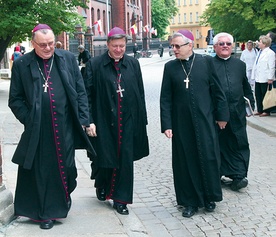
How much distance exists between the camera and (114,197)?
6188 millimetres

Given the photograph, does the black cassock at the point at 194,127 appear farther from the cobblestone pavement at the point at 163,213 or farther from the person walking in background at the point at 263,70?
the person walking in background at the point at 263,70

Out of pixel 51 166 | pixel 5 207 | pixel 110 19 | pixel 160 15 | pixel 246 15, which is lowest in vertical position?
pixel 5 207

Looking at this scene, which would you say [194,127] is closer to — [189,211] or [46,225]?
[189,211]

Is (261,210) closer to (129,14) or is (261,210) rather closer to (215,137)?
(215,137)

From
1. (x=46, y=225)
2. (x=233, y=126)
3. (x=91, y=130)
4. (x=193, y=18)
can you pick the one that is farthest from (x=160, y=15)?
(x=46, y=225)

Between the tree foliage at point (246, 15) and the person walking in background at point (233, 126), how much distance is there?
21.7 m

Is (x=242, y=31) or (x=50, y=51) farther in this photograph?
(x=242, y=31)

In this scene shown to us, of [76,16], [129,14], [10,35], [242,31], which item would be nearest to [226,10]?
[242,31]

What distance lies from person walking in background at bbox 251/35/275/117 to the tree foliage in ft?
48.6

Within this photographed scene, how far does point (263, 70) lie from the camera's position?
44.9 ft

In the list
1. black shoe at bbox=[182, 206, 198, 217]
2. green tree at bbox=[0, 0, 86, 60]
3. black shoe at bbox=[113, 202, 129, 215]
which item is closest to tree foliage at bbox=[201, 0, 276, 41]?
green tree at bbox=[0, 0, 86, 60]

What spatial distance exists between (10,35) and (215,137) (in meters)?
15.3

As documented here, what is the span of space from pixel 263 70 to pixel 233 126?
6.73 metres

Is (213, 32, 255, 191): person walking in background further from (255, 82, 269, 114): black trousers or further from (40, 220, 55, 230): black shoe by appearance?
(255, 82, 269, 114): black trousers
